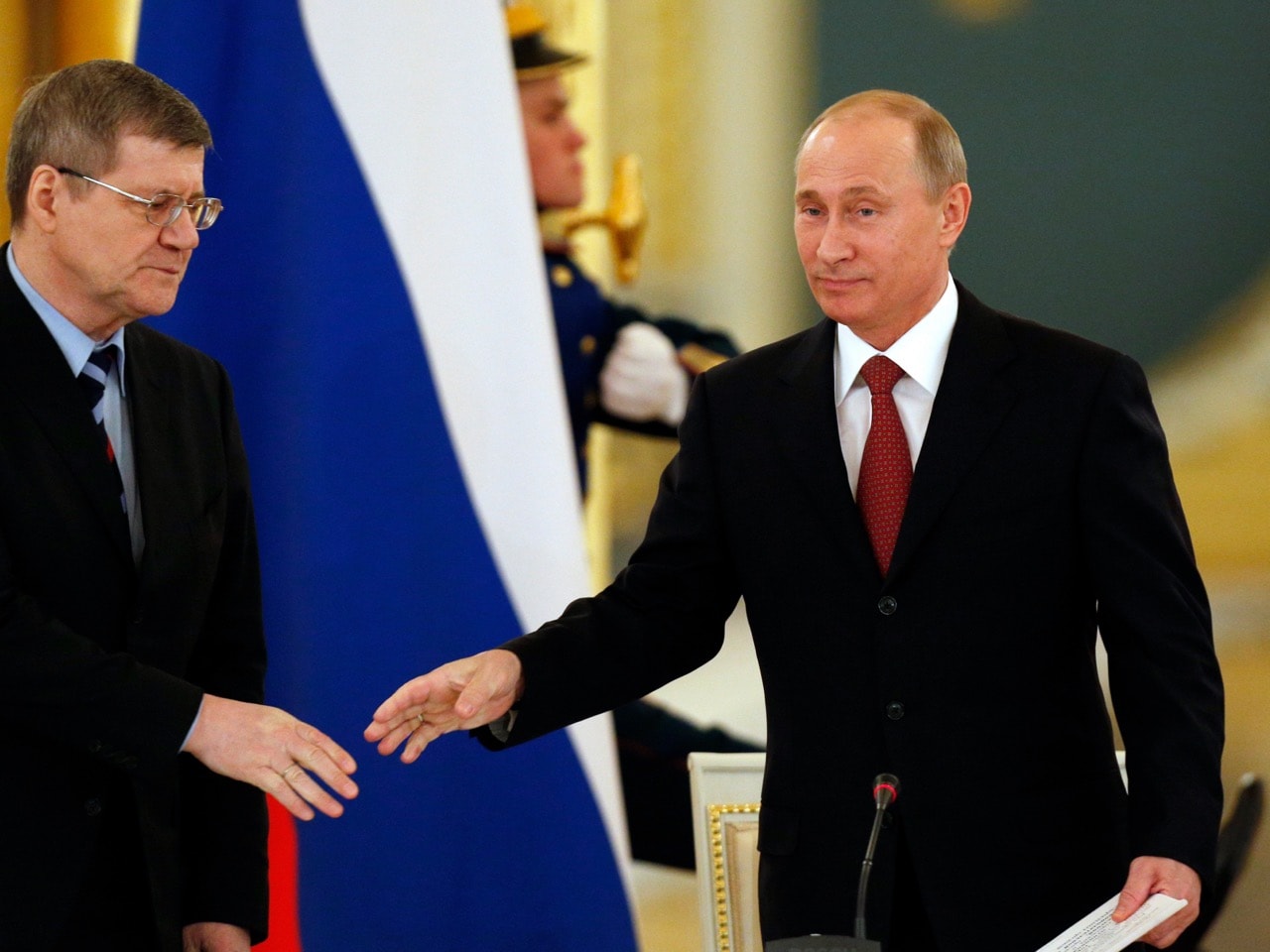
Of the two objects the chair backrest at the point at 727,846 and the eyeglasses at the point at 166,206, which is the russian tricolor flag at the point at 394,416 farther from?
the eyeglasses at the point at 166,206

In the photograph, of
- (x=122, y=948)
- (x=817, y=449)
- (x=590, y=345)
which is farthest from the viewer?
(x=590, y=345)

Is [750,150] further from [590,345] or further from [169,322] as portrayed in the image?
[169,322]

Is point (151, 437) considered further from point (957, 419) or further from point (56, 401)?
point (957, 419)

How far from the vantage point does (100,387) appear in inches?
71.2

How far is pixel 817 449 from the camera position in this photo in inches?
74.0

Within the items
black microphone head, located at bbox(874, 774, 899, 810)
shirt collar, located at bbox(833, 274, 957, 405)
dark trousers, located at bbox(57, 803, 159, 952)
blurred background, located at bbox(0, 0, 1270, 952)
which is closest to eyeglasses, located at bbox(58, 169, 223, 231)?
dark trousers, located at bbox(57, 803, 159, 952)

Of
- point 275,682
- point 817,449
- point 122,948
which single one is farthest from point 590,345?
point 122,948

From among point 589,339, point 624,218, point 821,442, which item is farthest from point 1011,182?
point 821,442

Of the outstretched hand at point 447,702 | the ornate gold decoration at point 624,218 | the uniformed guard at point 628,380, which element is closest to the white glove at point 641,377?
the uniformed guard at point 628,380

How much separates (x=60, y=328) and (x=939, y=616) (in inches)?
45.5

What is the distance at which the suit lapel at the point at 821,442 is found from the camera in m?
1.83

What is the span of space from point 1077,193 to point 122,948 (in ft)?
8.12

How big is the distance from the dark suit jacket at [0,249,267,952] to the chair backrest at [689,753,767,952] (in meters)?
0.67

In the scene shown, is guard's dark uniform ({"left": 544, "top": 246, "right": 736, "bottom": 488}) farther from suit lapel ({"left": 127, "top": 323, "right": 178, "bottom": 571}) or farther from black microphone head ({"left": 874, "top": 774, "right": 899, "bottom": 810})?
black microphone head ({"left": 874, "top": 774, "right": 899, "bottom": 810})
